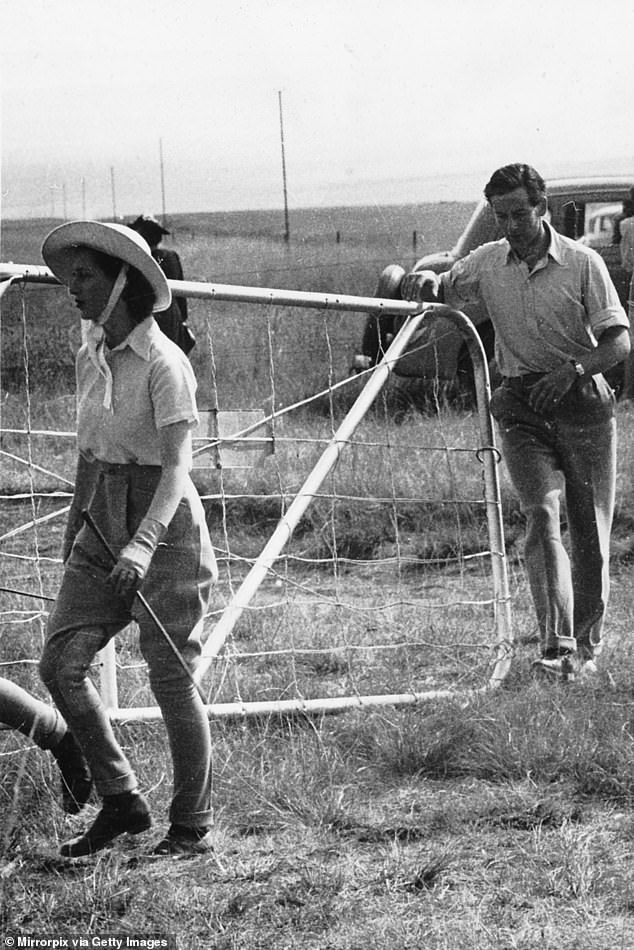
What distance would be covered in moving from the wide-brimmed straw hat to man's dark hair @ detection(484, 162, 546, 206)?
178 centimetres

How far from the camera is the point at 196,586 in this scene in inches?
159

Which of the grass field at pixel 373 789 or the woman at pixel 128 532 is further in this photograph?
the woman at pixel 128 532

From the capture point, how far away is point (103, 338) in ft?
13.0

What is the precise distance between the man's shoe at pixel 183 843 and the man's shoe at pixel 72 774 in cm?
31

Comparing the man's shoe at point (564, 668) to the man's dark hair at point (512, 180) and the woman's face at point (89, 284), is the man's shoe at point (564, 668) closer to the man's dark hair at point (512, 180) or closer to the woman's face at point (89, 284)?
the man's dark hair at point (512, 180)

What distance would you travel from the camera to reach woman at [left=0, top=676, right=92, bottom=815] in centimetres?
417

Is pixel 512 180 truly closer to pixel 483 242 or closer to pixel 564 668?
pixel 564 668

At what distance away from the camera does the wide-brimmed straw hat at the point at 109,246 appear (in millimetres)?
3914

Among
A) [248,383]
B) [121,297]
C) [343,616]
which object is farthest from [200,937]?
[248,383]

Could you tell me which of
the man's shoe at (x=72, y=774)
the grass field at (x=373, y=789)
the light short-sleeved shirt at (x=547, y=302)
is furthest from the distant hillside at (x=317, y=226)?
the man's shoe at (x=72, y=774)

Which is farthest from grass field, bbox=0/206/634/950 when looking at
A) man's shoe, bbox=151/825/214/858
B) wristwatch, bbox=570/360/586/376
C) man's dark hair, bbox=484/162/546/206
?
man's dark hair, bbox=484/162/546/206

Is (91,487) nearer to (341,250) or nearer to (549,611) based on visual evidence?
(549,611)

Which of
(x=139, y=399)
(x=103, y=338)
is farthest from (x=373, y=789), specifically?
(x=103, y=338)

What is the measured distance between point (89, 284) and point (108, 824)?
1332 millimetres
